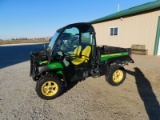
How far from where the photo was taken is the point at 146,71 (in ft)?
20.5

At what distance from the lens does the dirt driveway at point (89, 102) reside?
10.3 feet

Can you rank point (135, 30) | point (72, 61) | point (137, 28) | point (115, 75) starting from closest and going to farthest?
point (72, 61)
point (115, 75)
point (137, 28)
point (135, 30)

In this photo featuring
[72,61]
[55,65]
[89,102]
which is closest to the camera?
[89,102]

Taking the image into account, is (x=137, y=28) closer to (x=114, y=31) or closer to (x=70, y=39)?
(x=114, y=31)

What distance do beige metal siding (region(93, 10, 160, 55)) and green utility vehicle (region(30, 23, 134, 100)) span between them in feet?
20.1

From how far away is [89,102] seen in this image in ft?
12.3

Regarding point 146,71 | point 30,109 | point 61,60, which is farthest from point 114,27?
point 30,109

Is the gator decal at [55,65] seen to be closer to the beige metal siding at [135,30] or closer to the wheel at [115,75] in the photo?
the wheel at [115,75]

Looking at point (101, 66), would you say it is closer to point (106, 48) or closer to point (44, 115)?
point (106, 48)

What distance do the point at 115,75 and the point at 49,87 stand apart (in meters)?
2.35

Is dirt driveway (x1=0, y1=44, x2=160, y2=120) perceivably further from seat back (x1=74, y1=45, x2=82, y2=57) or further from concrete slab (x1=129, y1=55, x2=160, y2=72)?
concrete slab (x1=129, y1=55, x2=160, y2=72)

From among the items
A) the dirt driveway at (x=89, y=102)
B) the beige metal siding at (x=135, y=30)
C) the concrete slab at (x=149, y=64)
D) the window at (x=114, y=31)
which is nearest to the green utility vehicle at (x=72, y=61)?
the dirt driveway at (x=89, y=102)

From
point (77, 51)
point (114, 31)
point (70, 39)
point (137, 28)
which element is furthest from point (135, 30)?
point (70, 39)

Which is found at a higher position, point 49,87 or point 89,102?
point 49,87
